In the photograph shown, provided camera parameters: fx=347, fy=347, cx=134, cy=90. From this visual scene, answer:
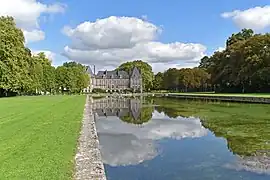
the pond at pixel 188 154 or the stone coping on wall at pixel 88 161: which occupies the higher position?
the stone coping on wall at pixel 88 161

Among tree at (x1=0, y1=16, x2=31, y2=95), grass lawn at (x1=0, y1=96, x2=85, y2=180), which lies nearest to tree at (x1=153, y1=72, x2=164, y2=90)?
tree at (x1=0, y1=16, x2=31, y2=95)

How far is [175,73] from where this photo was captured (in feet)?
378

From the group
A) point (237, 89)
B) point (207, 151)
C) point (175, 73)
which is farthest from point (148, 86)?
point (207, 151)

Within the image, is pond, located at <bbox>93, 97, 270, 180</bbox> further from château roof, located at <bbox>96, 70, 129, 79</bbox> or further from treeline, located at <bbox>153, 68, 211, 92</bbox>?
château roof, located at <bbox>96, 70, 129, 79</bbox>

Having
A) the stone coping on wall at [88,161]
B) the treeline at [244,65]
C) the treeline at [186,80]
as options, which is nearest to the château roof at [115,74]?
the treeline at [186,80]

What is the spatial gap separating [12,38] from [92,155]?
144 ft

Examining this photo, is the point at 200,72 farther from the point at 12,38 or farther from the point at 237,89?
the point at 12,38

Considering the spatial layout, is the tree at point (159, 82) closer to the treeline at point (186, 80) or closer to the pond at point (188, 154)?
the treeline at point (186, 80)

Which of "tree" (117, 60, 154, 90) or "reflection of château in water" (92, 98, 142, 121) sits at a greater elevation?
"tree" (117, 60, 154, 90)

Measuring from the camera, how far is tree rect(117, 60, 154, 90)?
14162 cm

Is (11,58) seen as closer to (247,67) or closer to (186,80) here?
(247,67)

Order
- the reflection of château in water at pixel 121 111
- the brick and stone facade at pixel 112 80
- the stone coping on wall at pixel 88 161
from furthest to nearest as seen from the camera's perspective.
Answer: the brick and stone facade at pixel 112 80 → the reflection of château in water at pixel 121 111 → the stone coping on wall at pixel 88 161

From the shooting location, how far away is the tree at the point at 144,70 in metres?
142

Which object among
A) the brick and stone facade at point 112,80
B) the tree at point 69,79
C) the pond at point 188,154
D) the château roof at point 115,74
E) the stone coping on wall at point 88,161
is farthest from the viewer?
the château roof at point 115,74
